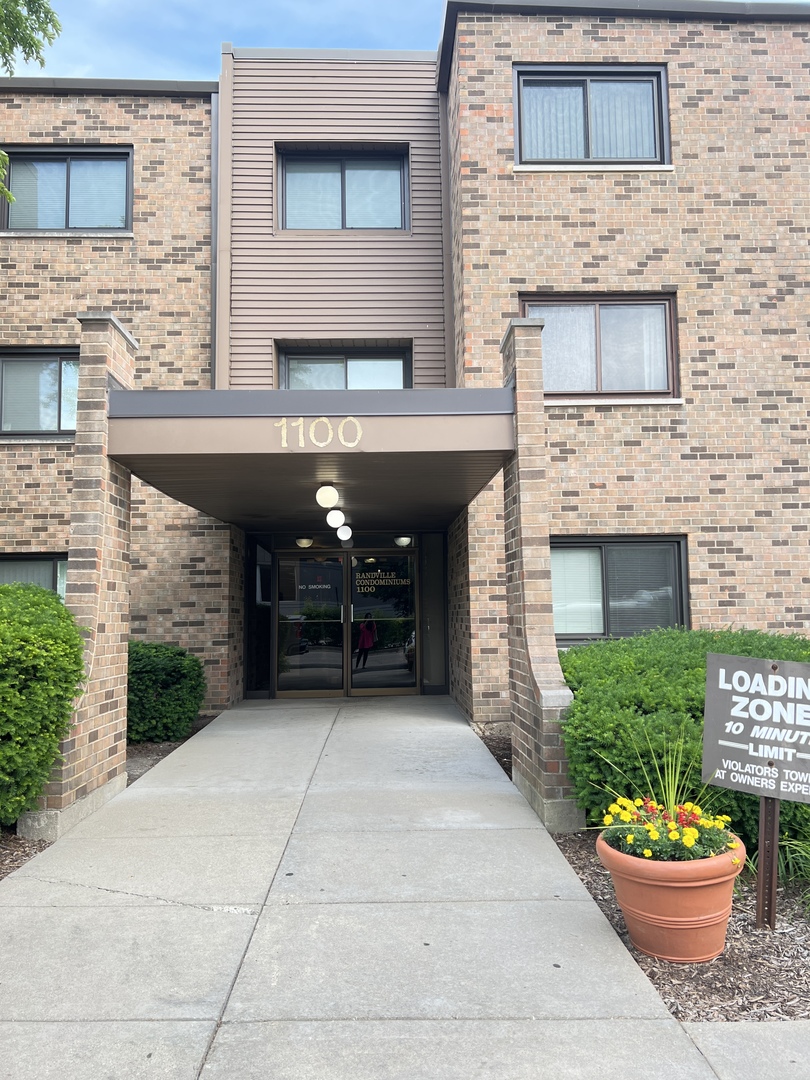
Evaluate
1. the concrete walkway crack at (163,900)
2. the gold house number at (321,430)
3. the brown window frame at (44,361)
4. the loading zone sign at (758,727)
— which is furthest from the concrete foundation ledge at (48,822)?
the brown window frame at (44,361)

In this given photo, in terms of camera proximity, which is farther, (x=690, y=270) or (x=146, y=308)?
(x=146, y=308)

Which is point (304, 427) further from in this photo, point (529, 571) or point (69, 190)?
point (69, 190)

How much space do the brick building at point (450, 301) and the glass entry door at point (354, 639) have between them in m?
0.05

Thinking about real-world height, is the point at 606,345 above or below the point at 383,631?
above

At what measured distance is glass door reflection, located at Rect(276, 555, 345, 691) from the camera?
12367 mm

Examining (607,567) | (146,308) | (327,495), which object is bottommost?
(607,567)

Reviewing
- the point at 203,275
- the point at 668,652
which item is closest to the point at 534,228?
the point at 203,275

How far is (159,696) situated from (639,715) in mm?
6078

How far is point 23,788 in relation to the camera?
5328mm

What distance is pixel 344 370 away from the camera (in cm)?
1142

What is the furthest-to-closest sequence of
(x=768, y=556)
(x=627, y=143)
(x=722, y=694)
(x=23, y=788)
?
(x=627, y=143) → (x=768, y=556) → (x=23, y=788) → (x=722, y=694)

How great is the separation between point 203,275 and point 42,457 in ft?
10.8

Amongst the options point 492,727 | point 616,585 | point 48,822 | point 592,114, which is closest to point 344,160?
point 592,114

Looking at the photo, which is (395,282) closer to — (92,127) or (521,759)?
(92,127)
